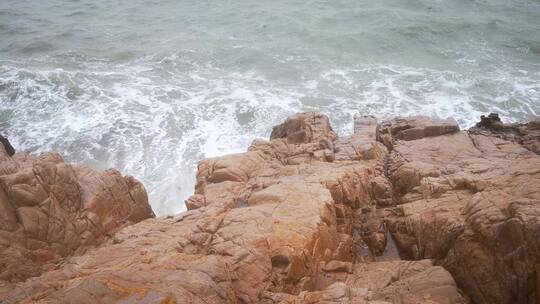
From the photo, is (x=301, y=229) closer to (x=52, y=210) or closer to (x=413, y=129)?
(x=52, y=210)

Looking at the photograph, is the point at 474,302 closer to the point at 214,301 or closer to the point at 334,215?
the point at 334,215

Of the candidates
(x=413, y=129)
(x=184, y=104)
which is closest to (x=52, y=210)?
(x=413, y=129)

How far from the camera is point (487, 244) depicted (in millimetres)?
7359

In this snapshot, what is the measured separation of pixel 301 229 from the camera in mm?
8906

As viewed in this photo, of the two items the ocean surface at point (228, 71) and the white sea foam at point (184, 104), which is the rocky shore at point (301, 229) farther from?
the ocean surface at point (228, 71)

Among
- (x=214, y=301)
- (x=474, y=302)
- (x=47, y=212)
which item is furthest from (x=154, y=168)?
(x=474, y=302)

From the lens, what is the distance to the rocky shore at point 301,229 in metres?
6.97

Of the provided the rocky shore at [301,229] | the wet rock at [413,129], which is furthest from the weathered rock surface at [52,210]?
the wet rock at [413,129]

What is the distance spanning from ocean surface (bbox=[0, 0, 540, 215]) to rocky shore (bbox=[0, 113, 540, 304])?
16.7 feet

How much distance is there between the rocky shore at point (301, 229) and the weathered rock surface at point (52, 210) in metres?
0.03

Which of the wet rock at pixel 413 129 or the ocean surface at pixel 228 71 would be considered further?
the ocean surface at pixel 228 71

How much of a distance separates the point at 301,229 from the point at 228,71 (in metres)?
18.9

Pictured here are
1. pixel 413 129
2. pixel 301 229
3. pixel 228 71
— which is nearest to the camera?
pixel 301 229

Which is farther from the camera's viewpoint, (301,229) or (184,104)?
(184,104)
